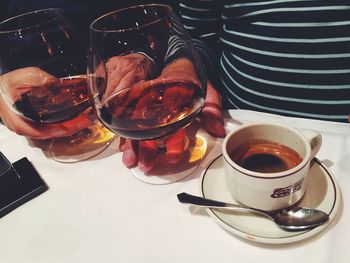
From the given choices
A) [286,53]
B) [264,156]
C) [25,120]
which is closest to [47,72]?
[25,120]

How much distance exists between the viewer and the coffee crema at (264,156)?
41 centimetres

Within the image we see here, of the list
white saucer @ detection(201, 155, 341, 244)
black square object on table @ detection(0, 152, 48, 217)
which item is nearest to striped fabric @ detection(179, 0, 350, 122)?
white saucer @ detection(201, 155, 341, 244)

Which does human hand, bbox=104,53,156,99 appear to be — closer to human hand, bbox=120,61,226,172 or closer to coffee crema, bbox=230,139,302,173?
human hand, bbox=120,61,226,172

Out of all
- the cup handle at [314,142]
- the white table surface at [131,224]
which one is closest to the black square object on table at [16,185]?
the white table surface at [131,224]

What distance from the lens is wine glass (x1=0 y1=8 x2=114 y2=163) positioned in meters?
0.49

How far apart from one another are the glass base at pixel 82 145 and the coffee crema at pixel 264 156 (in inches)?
9.8

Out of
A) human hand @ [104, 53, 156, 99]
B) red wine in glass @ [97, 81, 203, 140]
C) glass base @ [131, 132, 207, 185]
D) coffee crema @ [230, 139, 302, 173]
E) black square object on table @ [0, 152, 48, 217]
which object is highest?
human hand @ [104, 53, 156, 99]

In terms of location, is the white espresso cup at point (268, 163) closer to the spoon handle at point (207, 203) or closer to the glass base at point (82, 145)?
the spoon handle at point (207, 203)

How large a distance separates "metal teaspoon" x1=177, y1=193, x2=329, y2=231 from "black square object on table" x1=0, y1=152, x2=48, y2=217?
253 millimetres

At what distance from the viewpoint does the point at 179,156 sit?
1.70 feet

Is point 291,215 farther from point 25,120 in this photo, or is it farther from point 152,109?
point 25,120

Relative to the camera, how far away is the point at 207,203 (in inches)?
16.0

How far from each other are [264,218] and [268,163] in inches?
2.6

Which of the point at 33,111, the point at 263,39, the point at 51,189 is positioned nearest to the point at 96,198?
the point at 51,189
